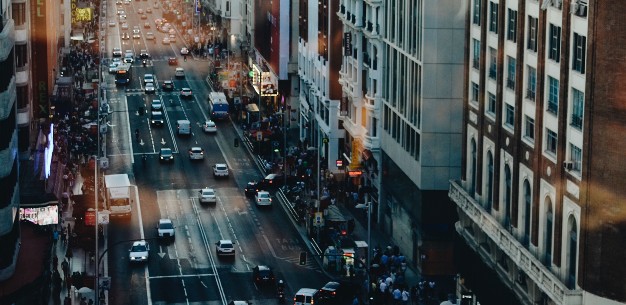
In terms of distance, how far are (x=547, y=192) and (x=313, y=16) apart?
79.3 metres

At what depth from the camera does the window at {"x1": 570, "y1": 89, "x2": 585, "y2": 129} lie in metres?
80.1

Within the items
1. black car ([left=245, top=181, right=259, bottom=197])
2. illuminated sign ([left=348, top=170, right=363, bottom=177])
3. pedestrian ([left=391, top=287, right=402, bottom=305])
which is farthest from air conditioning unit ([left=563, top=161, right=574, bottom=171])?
black car ([left=245, top=181, right=259, bottom=197])

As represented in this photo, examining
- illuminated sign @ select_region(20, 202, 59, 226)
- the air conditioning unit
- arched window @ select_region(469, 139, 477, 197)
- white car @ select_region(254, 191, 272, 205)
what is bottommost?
white car @ select_region(254, 191, 272, 205)

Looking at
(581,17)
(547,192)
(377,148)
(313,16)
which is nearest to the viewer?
(581,17)

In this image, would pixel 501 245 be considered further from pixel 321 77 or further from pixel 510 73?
pixel 321 77

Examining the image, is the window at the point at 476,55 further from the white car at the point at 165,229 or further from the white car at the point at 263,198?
the white car at the point at 263,198

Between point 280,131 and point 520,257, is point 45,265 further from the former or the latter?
point 280,131

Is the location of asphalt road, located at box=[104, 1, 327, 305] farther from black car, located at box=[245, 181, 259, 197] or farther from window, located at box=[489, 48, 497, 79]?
window, located at box=[489, 48, 497, 79]

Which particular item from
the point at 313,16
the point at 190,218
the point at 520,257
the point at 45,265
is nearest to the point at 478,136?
the point at 520,257

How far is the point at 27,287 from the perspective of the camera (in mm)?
97062

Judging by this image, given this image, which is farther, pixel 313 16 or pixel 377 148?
pixel 313 16

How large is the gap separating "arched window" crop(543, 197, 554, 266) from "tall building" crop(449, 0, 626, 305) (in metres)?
0.08

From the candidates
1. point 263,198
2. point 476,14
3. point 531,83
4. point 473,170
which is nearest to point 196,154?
point 263,198

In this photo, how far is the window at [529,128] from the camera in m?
88.4
